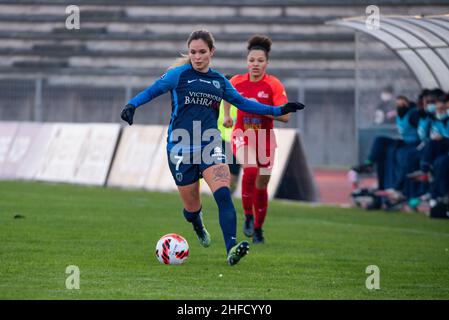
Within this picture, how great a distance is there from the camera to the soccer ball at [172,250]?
35.3 feet

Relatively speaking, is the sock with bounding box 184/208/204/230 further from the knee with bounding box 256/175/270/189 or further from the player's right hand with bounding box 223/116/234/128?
the knee with bounding box 256/175/270/189

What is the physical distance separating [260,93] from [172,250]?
3.30 meters

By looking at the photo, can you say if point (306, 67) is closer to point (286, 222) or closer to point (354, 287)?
point (286, 222)

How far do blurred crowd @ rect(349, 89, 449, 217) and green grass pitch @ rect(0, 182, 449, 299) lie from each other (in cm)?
90

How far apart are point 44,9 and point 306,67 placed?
33.2ft

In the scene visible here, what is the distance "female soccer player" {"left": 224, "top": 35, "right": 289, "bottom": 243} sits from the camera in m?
13.3

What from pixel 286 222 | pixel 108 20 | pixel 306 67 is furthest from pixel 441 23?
pixel 108 20

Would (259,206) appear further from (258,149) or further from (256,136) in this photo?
(256,136)

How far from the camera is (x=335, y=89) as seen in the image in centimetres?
3666

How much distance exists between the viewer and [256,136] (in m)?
13.6

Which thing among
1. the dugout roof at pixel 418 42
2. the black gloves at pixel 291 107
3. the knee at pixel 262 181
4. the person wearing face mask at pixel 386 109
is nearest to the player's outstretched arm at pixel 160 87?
the black gloves at pixel 291 107

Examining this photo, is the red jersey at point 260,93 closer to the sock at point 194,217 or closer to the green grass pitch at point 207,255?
the green grass pitch at point 207,255

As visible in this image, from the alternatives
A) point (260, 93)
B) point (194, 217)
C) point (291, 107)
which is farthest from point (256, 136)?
point (291, 107)

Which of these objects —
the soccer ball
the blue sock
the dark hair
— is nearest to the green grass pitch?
the soccer ball
